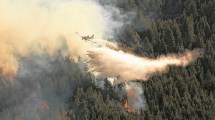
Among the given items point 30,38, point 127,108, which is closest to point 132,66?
point 127,108

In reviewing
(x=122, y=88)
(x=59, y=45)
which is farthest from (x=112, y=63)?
(x=59, y=45)

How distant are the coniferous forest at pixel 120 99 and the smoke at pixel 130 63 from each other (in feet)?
6.90

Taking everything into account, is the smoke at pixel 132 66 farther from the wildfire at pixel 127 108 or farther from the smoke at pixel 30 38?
the smoke at pixel 30 38

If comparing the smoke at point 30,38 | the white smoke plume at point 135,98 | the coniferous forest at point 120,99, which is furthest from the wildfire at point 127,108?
the smoke at point 30,38

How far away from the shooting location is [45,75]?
186 m

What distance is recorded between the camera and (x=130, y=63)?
183500 millimetres

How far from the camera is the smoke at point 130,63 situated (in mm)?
180250

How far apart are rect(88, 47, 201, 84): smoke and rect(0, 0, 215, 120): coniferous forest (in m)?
2.10

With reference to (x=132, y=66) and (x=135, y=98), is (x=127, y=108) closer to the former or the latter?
(x=135, y=98)

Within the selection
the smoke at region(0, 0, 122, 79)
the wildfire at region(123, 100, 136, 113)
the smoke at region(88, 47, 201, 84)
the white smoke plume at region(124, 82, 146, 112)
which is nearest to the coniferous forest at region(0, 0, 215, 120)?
the wildfire at region(123, 100, 136, 113)

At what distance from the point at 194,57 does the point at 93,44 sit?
30.1 meters

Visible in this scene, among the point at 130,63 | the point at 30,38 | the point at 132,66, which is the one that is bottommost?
the point at 132,66

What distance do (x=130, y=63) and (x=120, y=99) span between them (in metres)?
12.3

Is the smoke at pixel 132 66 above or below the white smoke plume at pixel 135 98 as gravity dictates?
above
